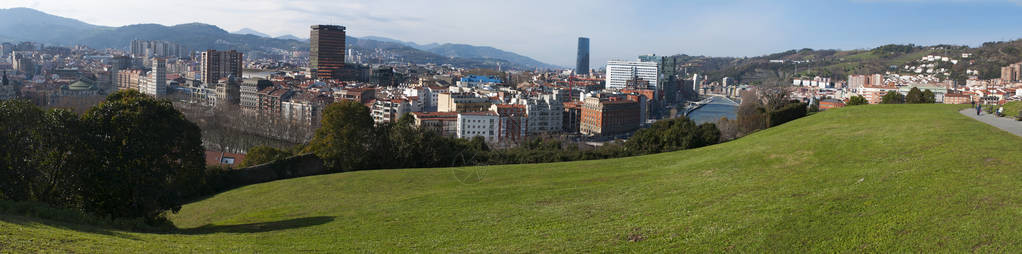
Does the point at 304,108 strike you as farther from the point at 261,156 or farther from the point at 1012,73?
the point at 1012,73

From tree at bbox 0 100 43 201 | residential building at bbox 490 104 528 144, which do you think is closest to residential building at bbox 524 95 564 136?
residential building at bbox 490 104 528 144

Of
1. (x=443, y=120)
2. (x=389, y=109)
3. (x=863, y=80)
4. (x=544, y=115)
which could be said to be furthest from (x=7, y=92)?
(x=863, y=80)

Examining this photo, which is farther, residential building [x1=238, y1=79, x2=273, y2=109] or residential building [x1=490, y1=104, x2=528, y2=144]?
residential building [x1=238, y1=79, x2=273, y2=109]

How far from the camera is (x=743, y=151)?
1981 centimetres

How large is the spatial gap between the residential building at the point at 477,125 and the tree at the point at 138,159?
146 feet

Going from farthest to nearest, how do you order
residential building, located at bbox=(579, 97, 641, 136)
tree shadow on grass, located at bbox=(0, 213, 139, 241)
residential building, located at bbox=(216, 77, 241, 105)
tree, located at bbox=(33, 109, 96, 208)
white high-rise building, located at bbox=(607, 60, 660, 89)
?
white high-rise building, located at bbox=(607, 60, 660, 89), residential building, located at bbox=(216, 77, 241, 105), residential building, located at bbox=(579, 97, 641, 136), tree, located at bbox=(33, 109, 96, 208), tree shadow on grass, located at bbox=(0, 213, 139, 241)

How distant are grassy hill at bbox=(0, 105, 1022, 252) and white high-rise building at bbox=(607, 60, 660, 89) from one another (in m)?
147

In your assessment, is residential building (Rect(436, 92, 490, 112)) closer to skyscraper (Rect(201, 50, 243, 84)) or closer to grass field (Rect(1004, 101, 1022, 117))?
grass field (Rect(1004, 101, 1022, 117))

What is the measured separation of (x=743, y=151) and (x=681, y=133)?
1062 centimetres

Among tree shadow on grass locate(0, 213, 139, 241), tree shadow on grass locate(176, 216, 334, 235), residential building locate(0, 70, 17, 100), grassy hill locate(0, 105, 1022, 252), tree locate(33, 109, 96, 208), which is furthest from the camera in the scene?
residential building locate(0, 70, 17, 100)

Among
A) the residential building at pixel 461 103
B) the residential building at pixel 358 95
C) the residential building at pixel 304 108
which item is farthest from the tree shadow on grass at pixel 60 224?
the residential building at pixel 358 95

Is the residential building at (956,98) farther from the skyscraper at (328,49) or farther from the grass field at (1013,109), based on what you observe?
the skyscraper at (328,49)

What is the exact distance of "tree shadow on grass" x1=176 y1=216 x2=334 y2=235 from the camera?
13.4 metres

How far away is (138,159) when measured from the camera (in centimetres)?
1498
